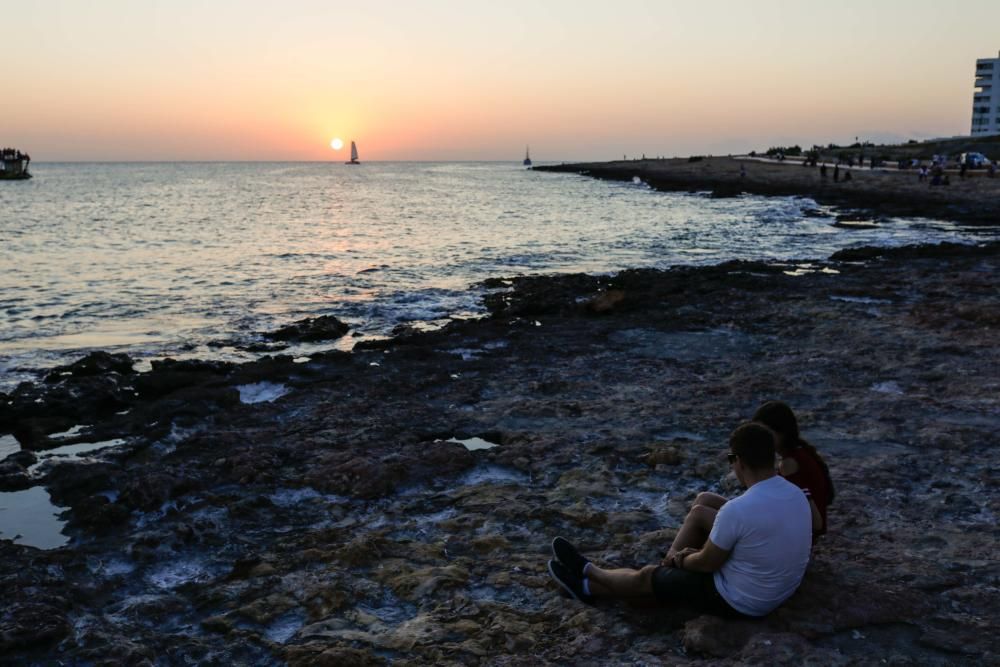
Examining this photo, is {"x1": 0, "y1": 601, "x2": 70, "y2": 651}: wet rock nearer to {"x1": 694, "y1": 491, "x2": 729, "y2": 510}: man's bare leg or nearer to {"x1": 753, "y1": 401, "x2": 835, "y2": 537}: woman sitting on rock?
{"x1": 694, "y1": 491, "x2": 729, "y2": 510}: man's bare leg

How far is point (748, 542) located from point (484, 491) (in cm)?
329

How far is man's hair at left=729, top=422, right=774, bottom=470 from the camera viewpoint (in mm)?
4453

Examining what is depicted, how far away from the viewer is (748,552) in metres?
4.52

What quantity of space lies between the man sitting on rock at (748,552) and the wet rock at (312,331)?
456 inches

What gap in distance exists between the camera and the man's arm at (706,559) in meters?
4.58

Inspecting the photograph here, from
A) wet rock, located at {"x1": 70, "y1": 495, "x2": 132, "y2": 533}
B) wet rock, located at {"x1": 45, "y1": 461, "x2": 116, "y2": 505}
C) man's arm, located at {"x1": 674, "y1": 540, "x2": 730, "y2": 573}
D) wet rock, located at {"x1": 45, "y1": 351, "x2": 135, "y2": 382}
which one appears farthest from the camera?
wet rock, located at {"x1": 45, "y1": 351, "x2": 135, "y2": 382}

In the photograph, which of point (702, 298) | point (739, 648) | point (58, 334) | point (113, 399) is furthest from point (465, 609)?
point (58, 334)

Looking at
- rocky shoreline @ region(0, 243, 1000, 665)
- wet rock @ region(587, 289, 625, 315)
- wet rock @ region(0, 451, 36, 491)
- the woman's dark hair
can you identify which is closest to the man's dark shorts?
rocky shoreline @ region(0, 243, 1000, 665)

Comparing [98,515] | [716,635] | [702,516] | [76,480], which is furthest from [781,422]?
[76,480]

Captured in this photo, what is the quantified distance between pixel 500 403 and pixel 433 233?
31.7 m

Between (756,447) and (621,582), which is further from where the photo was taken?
(621,582)

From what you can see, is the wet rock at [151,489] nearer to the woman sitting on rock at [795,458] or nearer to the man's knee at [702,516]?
the man's knee at [702,516]

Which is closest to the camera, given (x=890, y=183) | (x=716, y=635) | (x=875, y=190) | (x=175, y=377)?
(x=716, y=635)

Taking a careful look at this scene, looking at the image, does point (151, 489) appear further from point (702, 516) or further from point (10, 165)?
point (10, 165)
